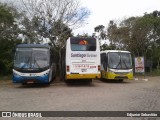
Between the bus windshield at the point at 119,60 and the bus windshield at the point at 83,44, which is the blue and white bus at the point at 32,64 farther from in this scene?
the bus windshield at the point at 119,60

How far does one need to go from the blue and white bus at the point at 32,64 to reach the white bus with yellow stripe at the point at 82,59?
1434 millimetres

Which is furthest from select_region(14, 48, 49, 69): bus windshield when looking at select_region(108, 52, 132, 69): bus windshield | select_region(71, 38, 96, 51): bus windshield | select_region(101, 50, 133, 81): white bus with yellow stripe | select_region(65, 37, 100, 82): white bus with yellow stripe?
select_region(108, 52, 132, 69): bus windshield

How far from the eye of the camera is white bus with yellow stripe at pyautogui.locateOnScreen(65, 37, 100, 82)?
74.1 feet

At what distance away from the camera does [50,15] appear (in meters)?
33.2

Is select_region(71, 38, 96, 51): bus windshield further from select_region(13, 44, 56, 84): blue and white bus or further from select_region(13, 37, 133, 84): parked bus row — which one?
select_region(13, 44, 56, 84): blue and white bus

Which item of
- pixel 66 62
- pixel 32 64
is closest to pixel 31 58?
pixel 32 64

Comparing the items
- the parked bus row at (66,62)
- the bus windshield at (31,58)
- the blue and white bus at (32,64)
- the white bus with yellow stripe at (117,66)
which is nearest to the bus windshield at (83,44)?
the parked bus row at (66,62)

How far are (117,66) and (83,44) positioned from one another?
5375 mm

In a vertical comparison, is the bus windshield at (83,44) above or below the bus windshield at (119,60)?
above

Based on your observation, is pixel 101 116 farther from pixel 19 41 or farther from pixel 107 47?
pixel 107 47

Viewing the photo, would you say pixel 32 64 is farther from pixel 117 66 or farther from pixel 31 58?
pixel 117 66

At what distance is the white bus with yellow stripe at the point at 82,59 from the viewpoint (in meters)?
22.6

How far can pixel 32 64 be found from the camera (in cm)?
2222

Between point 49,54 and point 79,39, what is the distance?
233 cm
